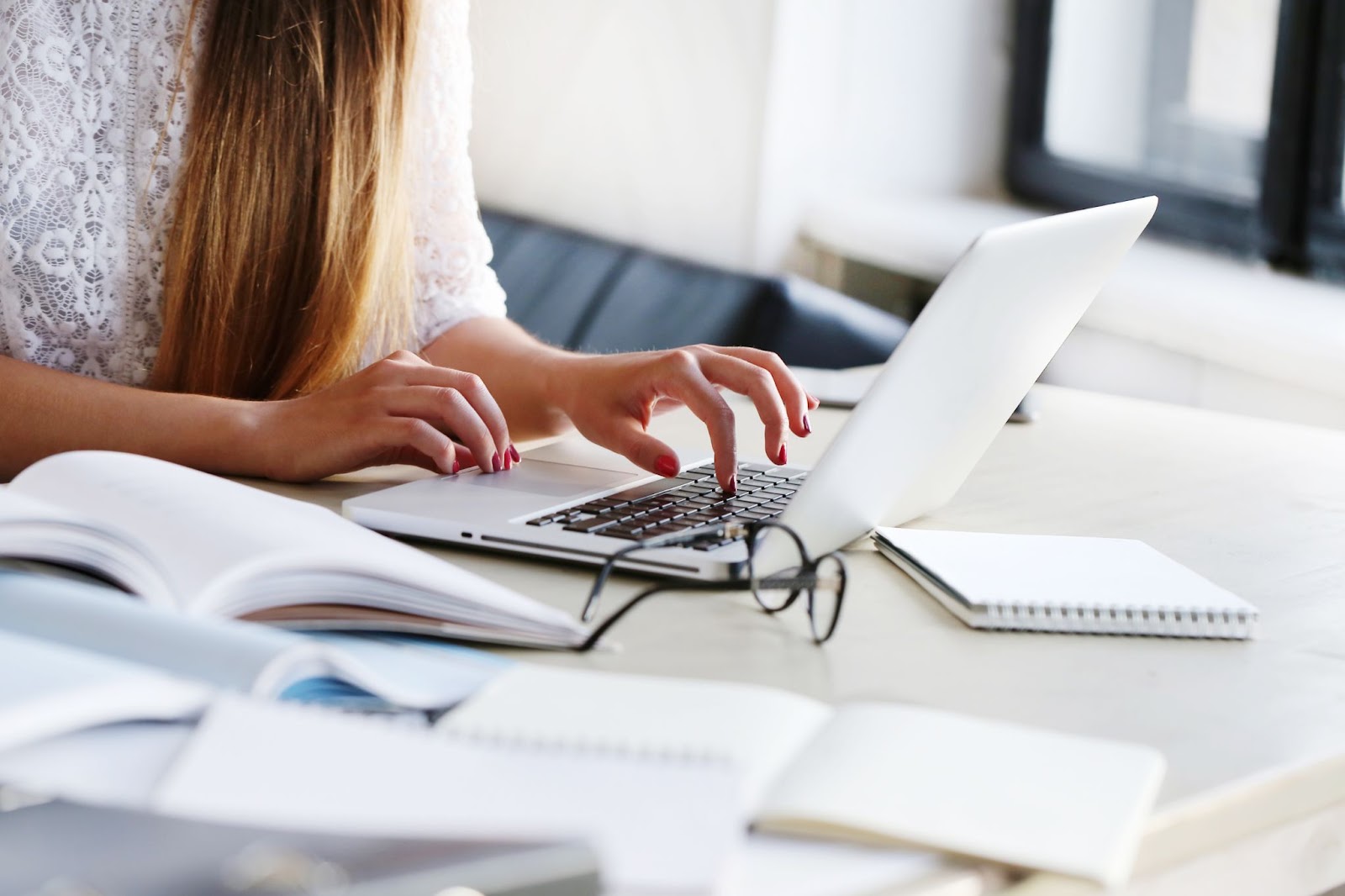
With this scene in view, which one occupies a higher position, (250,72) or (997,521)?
(250,72)

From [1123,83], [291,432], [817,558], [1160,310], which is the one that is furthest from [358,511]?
[1123,83]

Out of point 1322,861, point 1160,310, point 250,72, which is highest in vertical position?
point 250,72

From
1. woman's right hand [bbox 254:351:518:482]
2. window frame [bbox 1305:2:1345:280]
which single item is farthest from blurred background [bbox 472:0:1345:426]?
woman's right hand [bbox 254:351:518:482]

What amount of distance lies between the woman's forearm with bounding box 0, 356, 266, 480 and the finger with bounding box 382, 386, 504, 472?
99 millimetres

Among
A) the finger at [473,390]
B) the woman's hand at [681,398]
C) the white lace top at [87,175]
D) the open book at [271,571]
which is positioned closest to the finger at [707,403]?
the woman's hand at [681,398]

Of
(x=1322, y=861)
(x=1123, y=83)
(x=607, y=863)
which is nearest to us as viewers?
(x=607, y=863)

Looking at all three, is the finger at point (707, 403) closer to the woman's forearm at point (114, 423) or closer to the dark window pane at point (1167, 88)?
the woman's forearm at point (114, 423)

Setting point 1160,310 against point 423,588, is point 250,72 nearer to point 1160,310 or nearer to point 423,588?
point 423,588

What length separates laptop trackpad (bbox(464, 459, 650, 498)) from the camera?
85 centimetres

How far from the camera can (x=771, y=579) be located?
667 mm

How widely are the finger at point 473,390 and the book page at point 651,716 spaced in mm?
332

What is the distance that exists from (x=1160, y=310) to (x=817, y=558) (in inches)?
43.9

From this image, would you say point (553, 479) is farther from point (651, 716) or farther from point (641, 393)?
point (651, 716)

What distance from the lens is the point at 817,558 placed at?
0.69 metres
